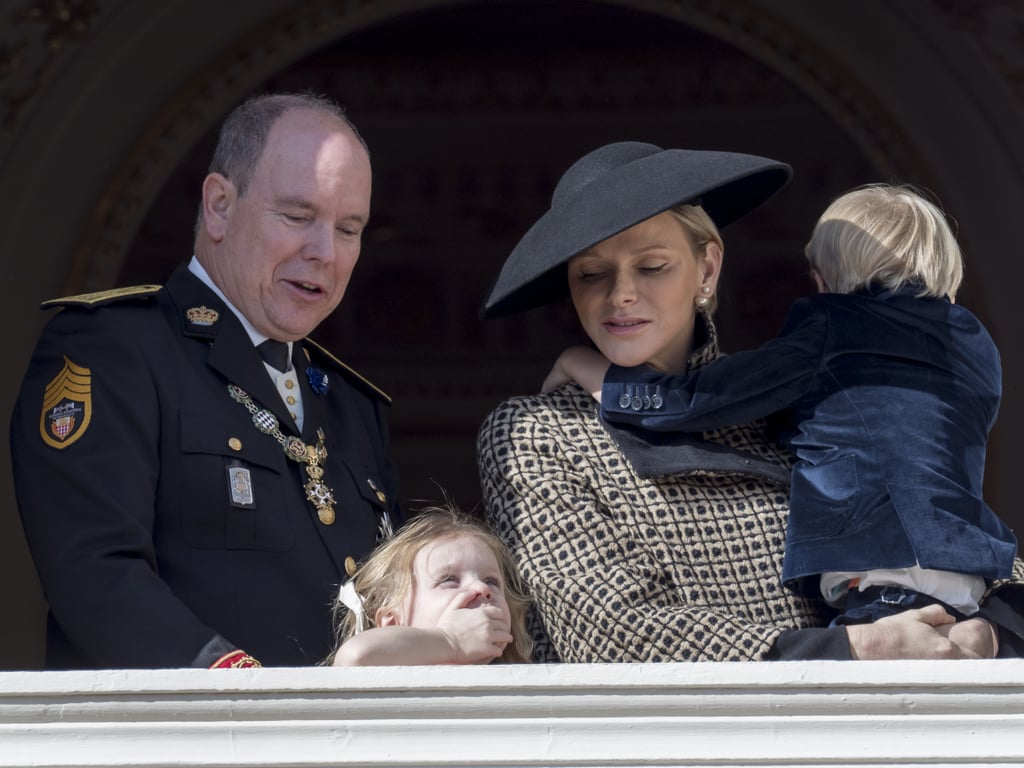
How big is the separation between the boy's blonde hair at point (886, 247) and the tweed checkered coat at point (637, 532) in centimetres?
28

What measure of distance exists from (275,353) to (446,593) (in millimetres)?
479

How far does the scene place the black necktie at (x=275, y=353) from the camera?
3029 mm

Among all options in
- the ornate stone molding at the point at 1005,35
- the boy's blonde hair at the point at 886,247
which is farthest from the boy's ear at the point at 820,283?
the ornate stone molding at the point at 1005,35

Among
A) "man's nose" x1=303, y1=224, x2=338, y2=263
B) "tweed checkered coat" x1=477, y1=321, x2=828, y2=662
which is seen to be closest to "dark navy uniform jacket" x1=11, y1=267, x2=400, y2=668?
"man's nose" x1=303, y1=224, x2=338, y2=263

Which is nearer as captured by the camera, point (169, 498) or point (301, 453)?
point (169, 498)

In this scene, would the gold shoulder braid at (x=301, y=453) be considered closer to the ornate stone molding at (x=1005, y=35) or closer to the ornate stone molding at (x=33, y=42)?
the ornate stone molding at (x=33, y=42)

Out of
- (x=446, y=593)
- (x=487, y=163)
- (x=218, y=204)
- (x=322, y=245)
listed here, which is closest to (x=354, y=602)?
(x=446, y=593)

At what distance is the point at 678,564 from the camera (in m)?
2.81

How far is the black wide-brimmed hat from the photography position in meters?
2.87

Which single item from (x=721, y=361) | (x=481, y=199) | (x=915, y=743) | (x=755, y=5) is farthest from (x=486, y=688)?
(x=481, y=199)

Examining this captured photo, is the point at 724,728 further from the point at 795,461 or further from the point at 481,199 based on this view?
the point at 481,199

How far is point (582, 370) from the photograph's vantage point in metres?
2.98

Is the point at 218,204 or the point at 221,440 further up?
the point at 218,204

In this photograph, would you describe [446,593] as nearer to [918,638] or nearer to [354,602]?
[354,602]
